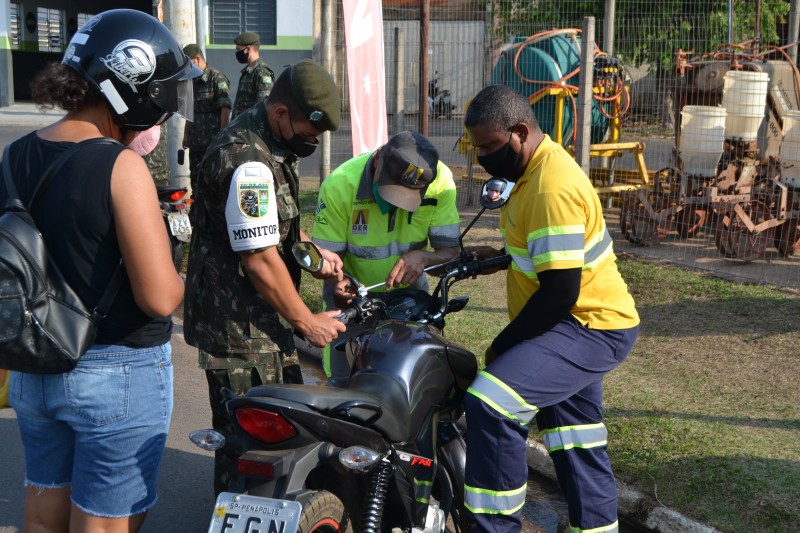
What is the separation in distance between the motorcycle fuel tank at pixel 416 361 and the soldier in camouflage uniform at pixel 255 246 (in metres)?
0.17

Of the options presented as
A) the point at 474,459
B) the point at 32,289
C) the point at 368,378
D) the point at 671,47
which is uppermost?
the point at 671,47

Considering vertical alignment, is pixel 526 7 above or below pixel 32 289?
above

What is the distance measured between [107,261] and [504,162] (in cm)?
156

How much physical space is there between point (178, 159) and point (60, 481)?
23.9 ft

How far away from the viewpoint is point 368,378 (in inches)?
128

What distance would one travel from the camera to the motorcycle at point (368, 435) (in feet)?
9.20

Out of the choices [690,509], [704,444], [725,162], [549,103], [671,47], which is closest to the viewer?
[690,509]

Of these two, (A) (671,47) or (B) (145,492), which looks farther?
(A) (671,47)

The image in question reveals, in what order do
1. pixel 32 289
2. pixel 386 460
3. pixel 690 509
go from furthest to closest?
pixel 690 509 → pixel 386 460 → pixel 32 289

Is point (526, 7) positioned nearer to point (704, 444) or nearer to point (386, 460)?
point (704, 444)

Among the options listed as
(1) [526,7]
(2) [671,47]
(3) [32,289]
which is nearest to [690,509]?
(3) [32,289]

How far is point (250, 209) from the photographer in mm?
3262

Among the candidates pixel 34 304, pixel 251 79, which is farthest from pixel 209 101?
pixel 34 304

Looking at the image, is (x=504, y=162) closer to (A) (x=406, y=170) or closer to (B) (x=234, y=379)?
(A) (x=406, y=170)
